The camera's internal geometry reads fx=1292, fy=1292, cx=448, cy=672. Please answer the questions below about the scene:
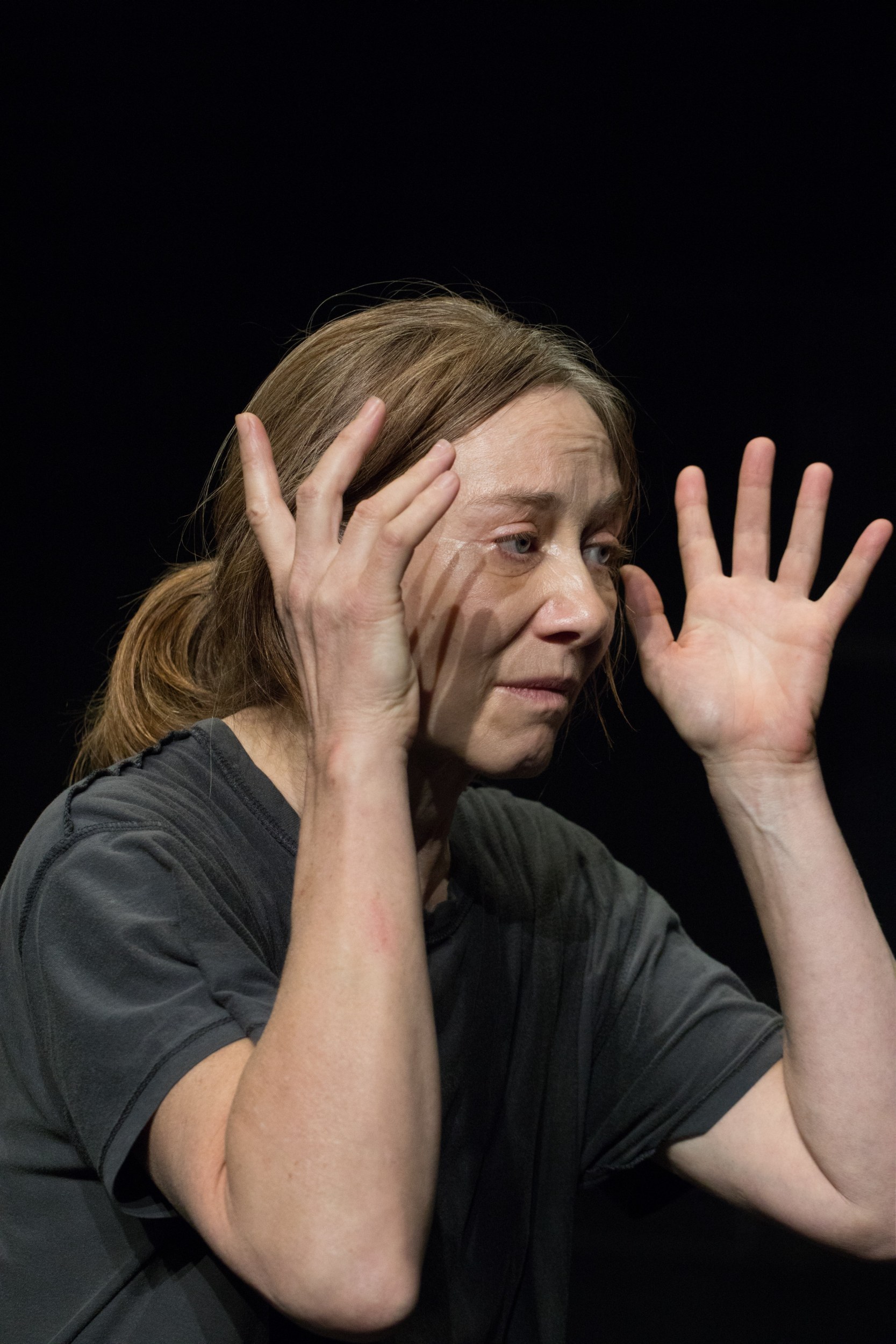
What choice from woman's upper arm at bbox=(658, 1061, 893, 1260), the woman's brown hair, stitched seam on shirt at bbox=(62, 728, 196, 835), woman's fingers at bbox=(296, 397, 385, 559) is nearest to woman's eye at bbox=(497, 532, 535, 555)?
the woman's brown hair

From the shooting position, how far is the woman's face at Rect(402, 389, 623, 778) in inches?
42.8

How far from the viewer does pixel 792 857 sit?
3.66ft

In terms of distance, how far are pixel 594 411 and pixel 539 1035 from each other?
0.61 m

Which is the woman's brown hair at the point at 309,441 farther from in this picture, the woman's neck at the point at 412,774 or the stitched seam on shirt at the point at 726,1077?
the stitched seam on shirt at the point at 726,1077

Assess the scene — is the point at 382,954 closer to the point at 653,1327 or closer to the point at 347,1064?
the point at 347,1064

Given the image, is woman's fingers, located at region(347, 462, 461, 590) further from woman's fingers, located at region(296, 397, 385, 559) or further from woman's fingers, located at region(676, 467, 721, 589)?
woman's fingers, located at region(676, 467, 721, 589)

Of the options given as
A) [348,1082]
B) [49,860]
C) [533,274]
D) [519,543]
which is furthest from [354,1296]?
[533,274]

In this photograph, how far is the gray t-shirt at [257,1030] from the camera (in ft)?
2.90

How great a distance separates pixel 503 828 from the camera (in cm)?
140

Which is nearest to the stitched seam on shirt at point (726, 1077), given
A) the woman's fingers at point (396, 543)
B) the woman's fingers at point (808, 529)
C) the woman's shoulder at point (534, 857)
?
the woman's shoulder at point (534, 857)

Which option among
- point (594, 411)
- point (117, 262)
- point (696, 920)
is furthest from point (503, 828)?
point (117, 262)

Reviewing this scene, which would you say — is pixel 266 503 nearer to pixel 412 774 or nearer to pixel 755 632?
pixel 412 774

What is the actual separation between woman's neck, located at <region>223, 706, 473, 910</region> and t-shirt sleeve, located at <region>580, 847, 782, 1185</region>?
0.77ft

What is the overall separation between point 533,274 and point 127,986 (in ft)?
4.47
